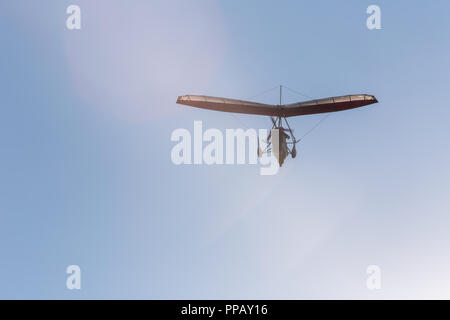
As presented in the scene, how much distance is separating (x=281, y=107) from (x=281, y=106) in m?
0.08

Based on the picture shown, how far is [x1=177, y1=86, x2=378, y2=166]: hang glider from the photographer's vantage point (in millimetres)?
31047

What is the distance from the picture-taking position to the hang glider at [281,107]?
31.0 m

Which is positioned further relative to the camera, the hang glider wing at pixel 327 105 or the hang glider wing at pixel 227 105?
the hang glider wing at pixel 327 105

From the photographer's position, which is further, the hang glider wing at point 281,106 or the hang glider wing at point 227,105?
the hang glider wing at point 281,106

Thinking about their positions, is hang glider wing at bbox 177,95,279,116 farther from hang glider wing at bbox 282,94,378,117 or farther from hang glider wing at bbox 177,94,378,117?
hang glider wing at bbox 282,94,378,117

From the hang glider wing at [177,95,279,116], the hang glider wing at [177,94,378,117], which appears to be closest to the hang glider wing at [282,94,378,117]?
the hang glider wing at [177,94,378,117]

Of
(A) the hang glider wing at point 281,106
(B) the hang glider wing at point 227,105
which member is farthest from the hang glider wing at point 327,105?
(B) the hang glider wing at point 227,105

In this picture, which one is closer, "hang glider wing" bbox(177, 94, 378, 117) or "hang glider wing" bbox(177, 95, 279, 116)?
"hang glider wing" bbox(177, 95, 279, 116)

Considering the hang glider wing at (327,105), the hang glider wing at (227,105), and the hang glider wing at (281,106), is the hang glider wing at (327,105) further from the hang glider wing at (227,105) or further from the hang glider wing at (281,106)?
the hang glider wing at (227,105)

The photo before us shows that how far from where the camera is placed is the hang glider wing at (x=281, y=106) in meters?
31.6

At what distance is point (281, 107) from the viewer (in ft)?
108

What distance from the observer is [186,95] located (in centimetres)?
3130

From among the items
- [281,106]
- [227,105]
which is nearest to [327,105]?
[281,106]
